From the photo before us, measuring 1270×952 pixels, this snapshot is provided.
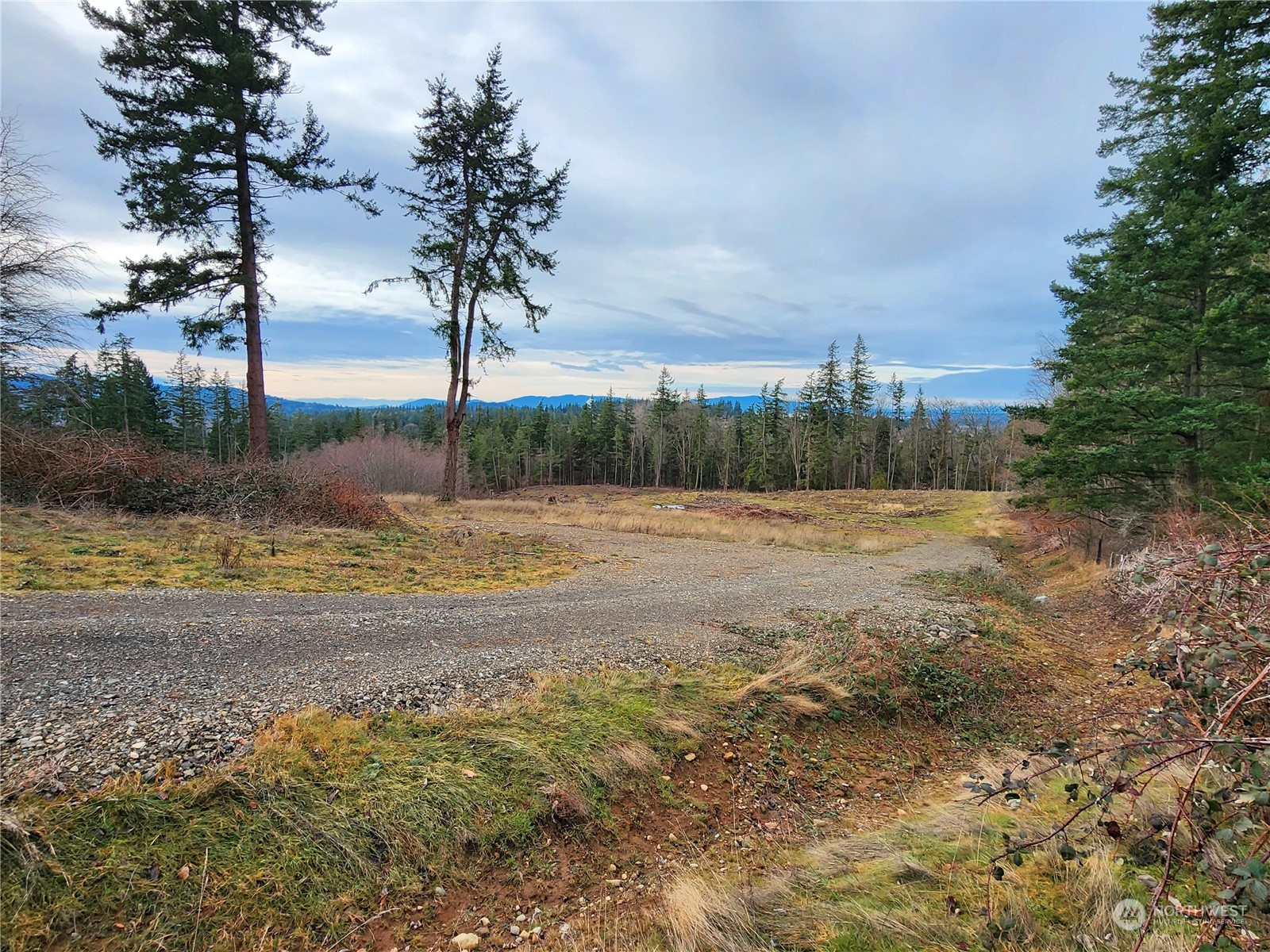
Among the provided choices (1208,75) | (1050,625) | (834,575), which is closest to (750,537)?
(834,575)

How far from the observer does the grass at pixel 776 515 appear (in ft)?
60.1

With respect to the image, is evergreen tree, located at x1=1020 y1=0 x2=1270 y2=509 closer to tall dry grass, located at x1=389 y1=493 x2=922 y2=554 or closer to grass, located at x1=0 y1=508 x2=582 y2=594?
tall dry grass, located at x1=389 y1=493 x2=922 y2=554

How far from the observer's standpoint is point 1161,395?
1046cm

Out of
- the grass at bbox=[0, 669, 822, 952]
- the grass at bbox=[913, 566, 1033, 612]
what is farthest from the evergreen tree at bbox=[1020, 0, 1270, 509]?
the grass at bbox=[0, 669, 822, 952]

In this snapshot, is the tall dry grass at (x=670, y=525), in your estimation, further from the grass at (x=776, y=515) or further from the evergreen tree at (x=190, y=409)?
the evergreen tree at (x=190, y=409)

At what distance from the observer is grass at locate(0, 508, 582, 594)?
620 centimetres

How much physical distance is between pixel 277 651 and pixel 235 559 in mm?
3634

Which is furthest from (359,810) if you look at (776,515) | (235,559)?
(776,515)

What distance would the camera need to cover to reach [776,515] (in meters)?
28.9

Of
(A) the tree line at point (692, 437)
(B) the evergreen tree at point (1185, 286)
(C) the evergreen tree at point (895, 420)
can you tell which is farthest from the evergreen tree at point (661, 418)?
(B) the evergreen tree at point (1185, 286)

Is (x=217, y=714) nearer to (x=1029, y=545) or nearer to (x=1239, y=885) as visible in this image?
(x=1239, y=885)

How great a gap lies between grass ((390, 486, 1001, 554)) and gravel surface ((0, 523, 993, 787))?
9.64 metres

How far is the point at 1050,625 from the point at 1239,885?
31.3 feet

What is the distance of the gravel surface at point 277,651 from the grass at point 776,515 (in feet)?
31.6
